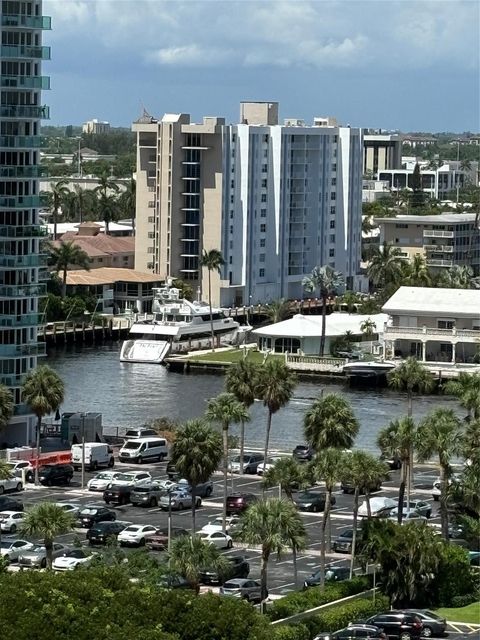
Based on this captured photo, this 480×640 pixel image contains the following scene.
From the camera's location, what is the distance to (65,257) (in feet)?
465

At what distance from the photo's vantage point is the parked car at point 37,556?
212 ft

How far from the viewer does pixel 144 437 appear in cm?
8869

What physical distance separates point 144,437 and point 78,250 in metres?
57.8

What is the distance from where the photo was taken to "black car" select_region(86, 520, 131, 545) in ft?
225

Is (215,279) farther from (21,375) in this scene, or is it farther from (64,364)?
(21,375)

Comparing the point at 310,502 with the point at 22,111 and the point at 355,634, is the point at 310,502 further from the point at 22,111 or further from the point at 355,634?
the point at 22,111

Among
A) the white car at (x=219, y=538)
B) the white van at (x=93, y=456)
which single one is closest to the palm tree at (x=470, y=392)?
the white car at (x=219, y=538)

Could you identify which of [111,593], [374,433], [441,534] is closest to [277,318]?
[374,433]

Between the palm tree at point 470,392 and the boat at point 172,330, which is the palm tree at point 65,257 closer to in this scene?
the boat at point 172,330

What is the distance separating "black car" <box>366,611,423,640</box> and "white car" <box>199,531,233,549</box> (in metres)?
10.5

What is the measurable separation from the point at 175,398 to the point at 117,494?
3401 cm

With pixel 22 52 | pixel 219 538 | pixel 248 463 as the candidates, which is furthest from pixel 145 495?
pixel 22 52

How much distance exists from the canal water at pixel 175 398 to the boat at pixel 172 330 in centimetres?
137

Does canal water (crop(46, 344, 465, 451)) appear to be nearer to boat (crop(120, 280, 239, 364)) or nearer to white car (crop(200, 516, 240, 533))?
boat (crop(120, 280, 239, 364))
